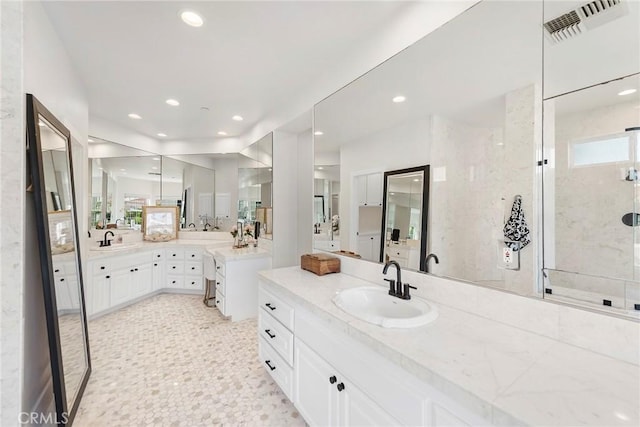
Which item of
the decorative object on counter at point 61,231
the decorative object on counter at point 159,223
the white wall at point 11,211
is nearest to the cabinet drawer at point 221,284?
the decorative object on counter at point 61,231

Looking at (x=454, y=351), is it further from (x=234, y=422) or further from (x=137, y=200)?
(x=137, y=200)

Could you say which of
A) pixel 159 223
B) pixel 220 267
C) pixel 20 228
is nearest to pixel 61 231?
pixel 20 228

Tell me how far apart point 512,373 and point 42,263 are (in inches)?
85.3

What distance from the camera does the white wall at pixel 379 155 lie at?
1.62 meters

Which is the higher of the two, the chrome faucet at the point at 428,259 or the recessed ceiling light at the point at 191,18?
the recessed ceiling light at the point at 191,18

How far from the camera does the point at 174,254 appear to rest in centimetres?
408

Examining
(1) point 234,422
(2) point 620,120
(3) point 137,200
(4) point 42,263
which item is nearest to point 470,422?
(2) point 620,120

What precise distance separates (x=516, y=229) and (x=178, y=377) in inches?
101

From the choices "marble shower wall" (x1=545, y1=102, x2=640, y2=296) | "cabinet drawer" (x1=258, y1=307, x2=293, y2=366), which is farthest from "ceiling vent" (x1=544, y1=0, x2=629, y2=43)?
"cabinet drawer" (x1=258, y1=307, x2=293, y2=366)

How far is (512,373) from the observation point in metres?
0.80

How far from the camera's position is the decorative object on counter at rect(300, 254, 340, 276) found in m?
2.06

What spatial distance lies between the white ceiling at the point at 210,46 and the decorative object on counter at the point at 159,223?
1703 mm
